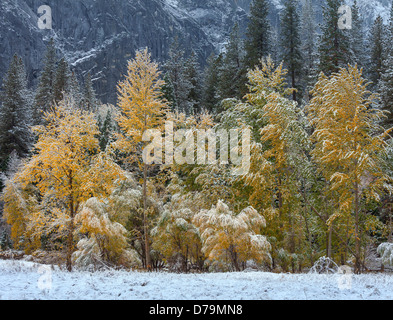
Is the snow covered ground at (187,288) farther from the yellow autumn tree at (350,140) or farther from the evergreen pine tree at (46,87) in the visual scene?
the evergreen pine tree at (46,87)

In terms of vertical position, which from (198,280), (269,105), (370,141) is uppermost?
(269,105)

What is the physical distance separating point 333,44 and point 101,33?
411 ft

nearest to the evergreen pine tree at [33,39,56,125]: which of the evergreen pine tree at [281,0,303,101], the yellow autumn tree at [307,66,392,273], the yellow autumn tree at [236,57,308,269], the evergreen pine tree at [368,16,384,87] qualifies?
the evergreen pine tree at [281,0,303,101]

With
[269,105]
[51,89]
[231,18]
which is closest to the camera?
[269,105]

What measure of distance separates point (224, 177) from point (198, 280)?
782cm

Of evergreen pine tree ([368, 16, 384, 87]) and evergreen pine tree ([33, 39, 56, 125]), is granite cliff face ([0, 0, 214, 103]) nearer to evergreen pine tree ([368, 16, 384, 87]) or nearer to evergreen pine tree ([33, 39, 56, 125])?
evergreen pine tree ([33, 39, 56, 125])

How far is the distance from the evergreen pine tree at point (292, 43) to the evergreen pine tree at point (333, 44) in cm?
422

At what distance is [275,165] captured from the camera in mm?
15062

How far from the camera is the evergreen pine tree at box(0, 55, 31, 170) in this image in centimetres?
4009

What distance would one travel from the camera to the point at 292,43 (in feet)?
100

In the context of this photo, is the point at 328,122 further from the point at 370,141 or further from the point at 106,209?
the point at 106,209
